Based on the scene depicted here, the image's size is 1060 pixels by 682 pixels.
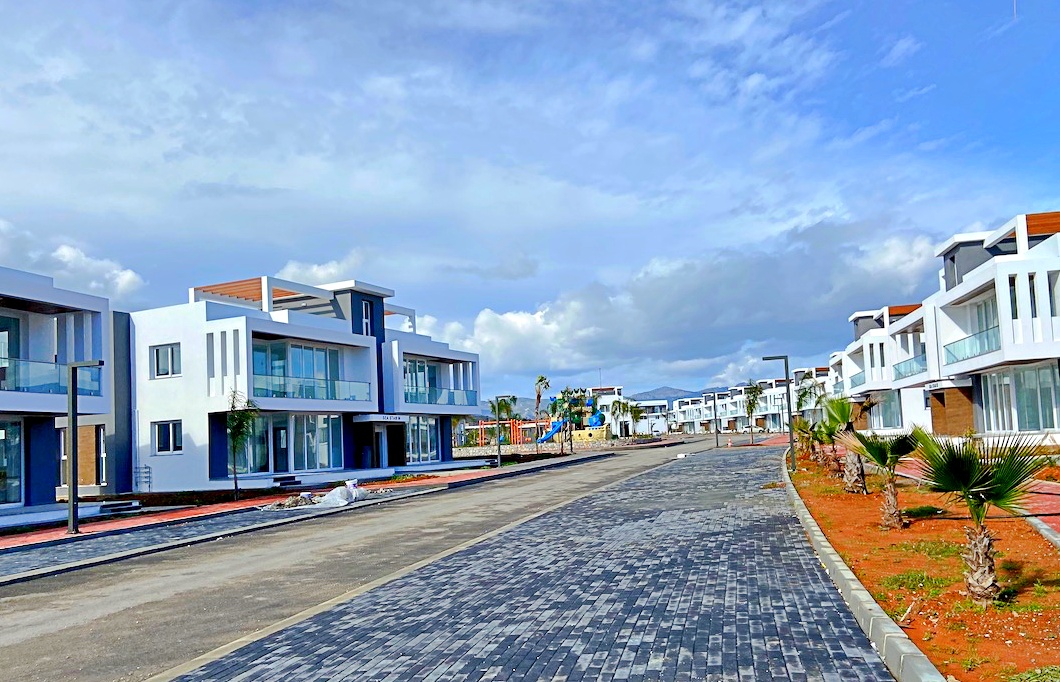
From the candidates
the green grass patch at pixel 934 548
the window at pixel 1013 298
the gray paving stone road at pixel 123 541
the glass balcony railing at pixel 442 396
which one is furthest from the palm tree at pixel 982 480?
the glass balcony railing at pixel 442 396

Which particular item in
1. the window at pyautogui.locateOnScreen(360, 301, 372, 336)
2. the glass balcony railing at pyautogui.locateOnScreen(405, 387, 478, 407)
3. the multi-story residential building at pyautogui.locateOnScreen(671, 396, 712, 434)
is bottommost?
the multi-story residential building at pyautogui.locateOnScreen(671, 396, 712, 434)

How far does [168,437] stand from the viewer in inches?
1454

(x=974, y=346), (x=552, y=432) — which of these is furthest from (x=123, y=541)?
(x=552, y=432)

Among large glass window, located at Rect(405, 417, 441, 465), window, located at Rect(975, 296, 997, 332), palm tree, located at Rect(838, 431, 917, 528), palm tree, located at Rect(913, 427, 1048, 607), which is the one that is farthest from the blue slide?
palm tree, located at Rect(913, 427, 1048, 607)

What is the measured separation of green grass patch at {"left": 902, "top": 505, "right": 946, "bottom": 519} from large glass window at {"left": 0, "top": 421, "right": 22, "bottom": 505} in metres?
25.5

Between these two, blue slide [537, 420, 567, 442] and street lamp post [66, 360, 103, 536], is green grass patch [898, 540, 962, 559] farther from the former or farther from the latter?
blue slide [537, 420, 567, 442]

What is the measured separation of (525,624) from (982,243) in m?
38.5

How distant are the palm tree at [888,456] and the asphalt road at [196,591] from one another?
23.7 ft

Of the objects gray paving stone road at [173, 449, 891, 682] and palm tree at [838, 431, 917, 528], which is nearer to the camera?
gray paving stone road at [173, 449, 891, 682]

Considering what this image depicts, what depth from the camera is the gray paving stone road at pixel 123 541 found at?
1691 cm

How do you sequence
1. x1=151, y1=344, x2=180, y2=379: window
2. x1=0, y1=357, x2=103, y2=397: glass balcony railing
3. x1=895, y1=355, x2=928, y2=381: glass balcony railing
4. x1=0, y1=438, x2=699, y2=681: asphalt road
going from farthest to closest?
x1=895, y1=355, x2=928, y2=381: glass balcony railing
x1=151, y1=344, x2=180, y2=379: window
x1=0, y1=357, x2=103, y2=397: glass balcony railing
x1=0, y1=438, x2=699, y2=681: asphalt road

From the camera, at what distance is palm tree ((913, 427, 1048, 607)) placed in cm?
834

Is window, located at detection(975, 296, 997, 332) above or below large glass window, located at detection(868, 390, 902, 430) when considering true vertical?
above

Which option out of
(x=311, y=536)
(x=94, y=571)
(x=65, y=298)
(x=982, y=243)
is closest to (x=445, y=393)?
(x=65, y=298)
